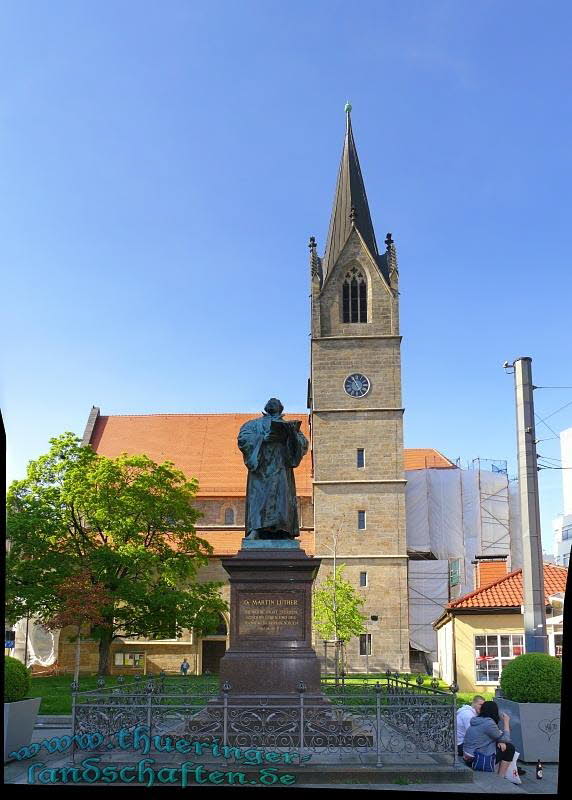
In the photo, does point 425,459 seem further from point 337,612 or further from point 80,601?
point 80,601

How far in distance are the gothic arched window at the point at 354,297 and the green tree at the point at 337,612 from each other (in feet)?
47.1

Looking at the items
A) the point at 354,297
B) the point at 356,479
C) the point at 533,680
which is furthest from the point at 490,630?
the point at 354,297

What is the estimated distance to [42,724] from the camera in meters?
15.7

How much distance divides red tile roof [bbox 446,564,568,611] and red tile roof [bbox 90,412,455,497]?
772 inches

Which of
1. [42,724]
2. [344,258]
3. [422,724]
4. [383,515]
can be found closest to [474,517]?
[383,515]

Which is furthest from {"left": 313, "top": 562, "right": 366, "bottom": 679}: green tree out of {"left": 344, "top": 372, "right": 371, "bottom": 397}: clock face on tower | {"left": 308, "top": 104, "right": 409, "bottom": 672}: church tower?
{"left": 344, "top": 372, "right": 371, "bottom": 397}: clock face on tower

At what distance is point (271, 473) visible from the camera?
12.1 m

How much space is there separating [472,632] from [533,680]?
17490 millimetres

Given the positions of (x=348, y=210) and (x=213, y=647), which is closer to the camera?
(x=213, y=647)

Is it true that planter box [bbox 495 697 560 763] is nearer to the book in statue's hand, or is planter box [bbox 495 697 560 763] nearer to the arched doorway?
the book in statue's hand

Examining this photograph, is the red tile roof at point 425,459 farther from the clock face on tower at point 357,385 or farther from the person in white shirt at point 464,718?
the person in white shirt at point 464,718

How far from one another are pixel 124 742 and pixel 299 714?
2098 millimetres

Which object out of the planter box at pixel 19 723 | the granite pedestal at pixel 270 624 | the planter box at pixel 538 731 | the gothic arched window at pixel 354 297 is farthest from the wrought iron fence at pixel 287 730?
the gothic arched window at pixel 354 297

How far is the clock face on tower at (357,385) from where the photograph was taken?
43.8 m
